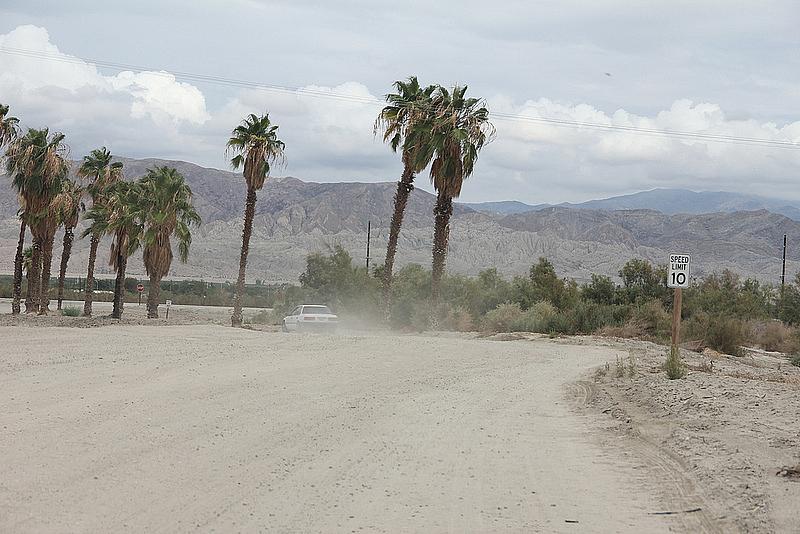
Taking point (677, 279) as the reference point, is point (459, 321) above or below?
below

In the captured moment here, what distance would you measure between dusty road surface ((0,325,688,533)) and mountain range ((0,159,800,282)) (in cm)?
10538

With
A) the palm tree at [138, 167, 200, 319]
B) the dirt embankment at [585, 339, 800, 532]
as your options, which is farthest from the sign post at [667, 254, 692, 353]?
the palm tree at [138, 167, 200, 319]

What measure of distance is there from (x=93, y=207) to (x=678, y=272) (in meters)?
42.3

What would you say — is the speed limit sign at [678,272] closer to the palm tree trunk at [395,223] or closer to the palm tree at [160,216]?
the palm tree trunk at [395,223]

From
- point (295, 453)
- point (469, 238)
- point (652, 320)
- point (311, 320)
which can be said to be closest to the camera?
point (295, 453)

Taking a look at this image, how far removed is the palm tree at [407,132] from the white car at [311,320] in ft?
21.1

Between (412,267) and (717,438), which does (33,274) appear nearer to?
(412,267)

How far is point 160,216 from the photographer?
4988cm

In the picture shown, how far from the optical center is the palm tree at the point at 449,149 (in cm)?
4212

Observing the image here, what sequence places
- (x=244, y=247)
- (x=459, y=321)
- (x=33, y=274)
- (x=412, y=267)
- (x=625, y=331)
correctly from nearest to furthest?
(x=625, y=331) < (x=459, y=321) < (x=244, y=247) < (x=33, y=274) < (x=412, y=267)

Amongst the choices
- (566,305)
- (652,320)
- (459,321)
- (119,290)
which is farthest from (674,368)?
(119,290)

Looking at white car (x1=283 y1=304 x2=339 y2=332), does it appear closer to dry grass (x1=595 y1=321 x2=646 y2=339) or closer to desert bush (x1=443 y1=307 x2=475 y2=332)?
desert bush (x1=443 y1=307 x2=475 y2=332)

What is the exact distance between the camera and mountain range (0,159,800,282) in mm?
137375

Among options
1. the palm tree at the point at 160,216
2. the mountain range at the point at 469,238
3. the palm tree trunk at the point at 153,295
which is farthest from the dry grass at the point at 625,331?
the mountain range at the point at 469,238
